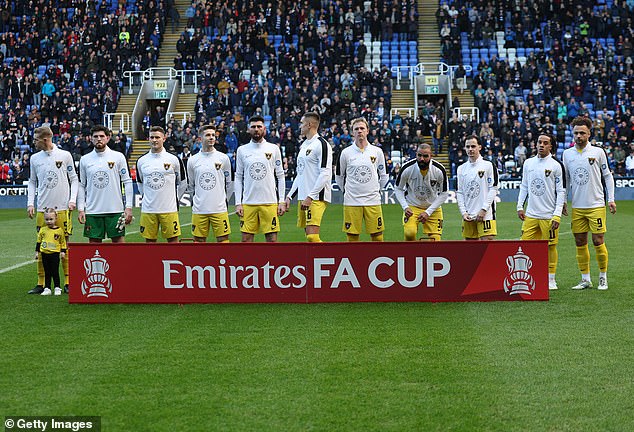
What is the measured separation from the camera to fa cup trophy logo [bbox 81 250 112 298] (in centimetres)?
1030

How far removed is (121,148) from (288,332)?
27.1 metres

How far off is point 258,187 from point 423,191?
7.27 ft

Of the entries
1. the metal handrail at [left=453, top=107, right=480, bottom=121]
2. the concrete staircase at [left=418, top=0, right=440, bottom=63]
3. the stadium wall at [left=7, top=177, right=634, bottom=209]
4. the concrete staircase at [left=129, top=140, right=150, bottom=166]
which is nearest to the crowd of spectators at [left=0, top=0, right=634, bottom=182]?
the metal handrail at [left=453, top=107, right=480, bottom=121]

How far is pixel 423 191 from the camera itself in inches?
470

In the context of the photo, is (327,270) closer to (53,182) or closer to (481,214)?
(481,214)

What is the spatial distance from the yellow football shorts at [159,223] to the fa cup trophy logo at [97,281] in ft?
4.71

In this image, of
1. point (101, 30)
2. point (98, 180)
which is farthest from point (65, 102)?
point (98, 180)

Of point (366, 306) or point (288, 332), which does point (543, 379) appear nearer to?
point (288, 332)

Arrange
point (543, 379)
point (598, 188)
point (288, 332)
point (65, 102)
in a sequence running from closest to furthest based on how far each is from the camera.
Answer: point (543, 379) → point (288, 332) → point (598, 188) → point (65, 102)

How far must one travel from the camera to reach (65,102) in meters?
38.6

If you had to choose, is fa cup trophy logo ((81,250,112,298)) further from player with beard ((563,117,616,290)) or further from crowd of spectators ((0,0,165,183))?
crowd of spectators ((0,0,165,183))

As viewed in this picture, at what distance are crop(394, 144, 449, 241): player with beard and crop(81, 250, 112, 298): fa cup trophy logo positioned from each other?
3.89m

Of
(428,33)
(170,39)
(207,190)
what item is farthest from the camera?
(170,39)

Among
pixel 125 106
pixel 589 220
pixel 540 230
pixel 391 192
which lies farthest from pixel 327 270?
pixel 125 106
